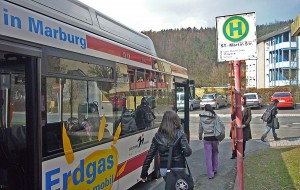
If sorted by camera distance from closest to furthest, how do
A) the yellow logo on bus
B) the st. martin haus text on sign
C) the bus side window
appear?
the bus side window, the yellow logo on bus, the st. martin haus text on sign

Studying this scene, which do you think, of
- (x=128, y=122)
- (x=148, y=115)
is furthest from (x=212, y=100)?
(x=128, y=122)

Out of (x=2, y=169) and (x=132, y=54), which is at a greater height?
(x=132, y=54)

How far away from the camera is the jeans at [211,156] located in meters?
7.33

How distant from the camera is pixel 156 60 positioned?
7.10 metres

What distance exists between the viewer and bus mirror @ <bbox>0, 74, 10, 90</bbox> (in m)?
3.32

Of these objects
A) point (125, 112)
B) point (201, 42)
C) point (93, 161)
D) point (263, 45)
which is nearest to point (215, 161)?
point (125, 112)

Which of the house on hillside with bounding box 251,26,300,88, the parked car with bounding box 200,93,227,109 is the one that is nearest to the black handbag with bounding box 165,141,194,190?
the parked car with bounding box 200,93,227,109

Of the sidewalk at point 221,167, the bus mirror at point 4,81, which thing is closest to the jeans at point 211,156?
the sidewalk at point 221,167

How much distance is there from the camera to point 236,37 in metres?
4.73

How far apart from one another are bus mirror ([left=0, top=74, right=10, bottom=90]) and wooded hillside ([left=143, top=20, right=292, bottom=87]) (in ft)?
183

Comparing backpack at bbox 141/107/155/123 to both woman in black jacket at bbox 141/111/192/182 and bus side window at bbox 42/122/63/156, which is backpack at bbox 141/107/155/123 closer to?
woman in black jacket at bbox 141/111/192/182

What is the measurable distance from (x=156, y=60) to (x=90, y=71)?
3.09 meters

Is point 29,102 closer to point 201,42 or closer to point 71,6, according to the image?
point 71,6

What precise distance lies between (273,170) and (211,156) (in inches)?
57.8
